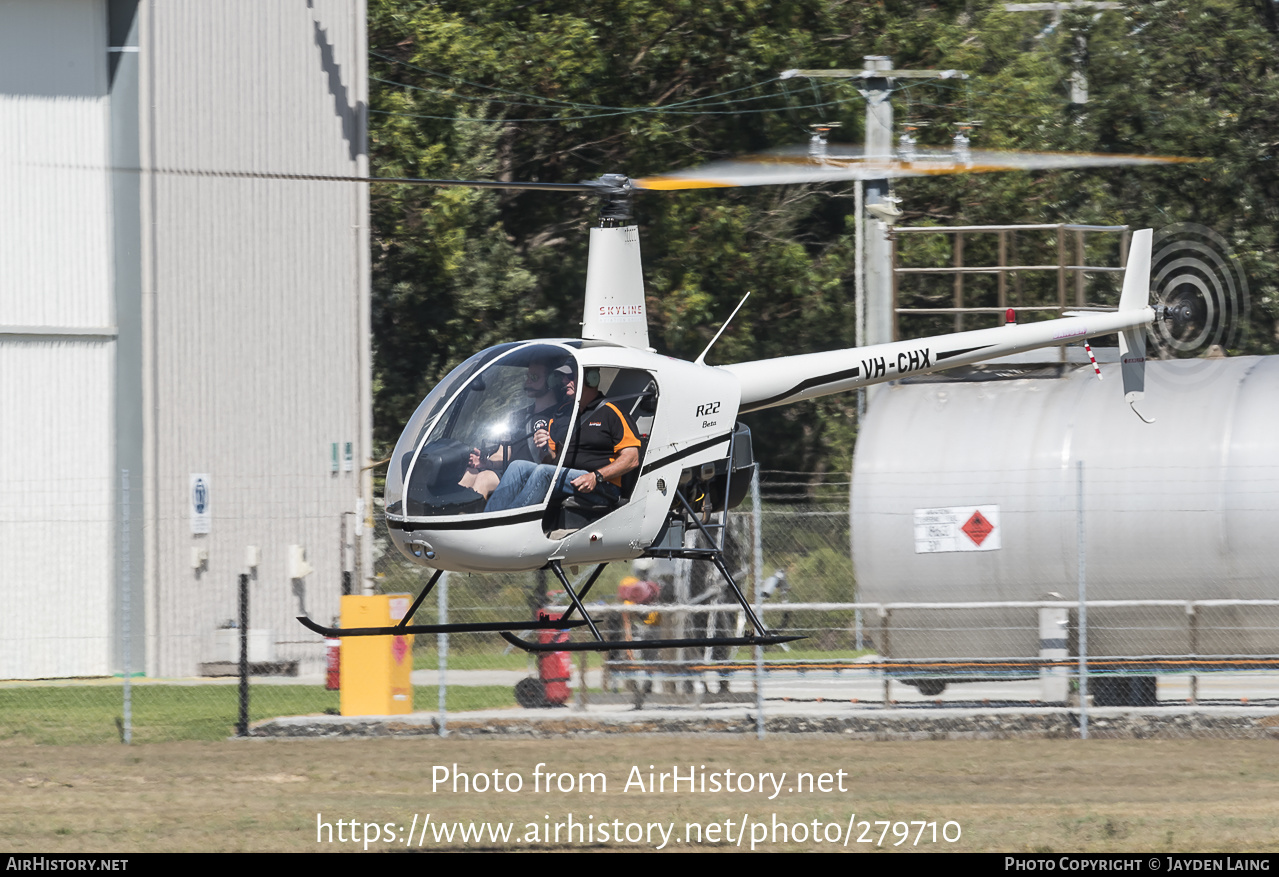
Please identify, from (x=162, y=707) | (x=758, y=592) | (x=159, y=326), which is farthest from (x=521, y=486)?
(x=159, y=326)

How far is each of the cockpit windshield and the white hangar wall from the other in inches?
486

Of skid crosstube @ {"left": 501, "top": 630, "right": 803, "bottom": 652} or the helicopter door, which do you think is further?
the helicopter door

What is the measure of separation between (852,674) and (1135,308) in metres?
7.14

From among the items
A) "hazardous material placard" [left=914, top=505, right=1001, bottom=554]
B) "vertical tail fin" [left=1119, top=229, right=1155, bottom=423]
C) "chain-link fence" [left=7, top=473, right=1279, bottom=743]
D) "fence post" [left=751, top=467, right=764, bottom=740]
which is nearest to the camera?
"vertical tail fin" [left=1119, top=229, right=1155, bottom=423]

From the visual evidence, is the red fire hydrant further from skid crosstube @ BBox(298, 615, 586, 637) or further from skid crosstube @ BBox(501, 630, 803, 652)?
skid crosstube @ BBox(298, 615, 586, 637)

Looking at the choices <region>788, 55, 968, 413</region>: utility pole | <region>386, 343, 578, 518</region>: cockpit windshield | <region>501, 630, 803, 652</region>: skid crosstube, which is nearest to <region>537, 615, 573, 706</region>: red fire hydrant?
<region>788, 55, 968, 413</region>: utility pole

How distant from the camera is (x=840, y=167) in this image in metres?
13.1

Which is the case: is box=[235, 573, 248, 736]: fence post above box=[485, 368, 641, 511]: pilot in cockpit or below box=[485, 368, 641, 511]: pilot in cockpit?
below

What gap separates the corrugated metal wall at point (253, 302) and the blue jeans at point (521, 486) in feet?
41.6

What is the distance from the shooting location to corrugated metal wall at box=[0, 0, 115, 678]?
70.1 feet

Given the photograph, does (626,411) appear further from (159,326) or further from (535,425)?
(159,326)

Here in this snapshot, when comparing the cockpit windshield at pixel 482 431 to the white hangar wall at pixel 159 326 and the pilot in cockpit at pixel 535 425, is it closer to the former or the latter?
the pilot in cockpit at pixel 535 425
